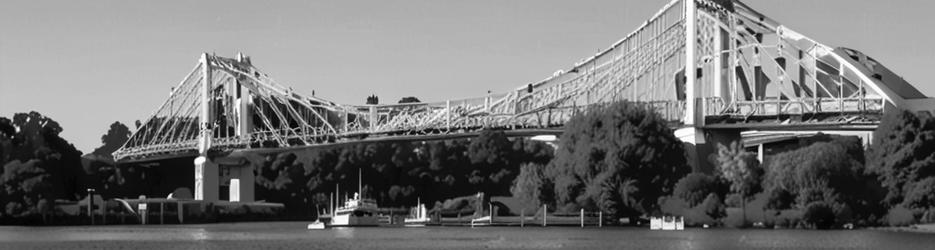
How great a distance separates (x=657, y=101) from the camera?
158000 millimetres

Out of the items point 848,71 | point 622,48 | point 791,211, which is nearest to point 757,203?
point 791,211

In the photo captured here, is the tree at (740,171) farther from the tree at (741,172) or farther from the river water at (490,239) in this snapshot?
the river water at (490,239)

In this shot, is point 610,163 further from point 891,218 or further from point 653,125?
point 891,218

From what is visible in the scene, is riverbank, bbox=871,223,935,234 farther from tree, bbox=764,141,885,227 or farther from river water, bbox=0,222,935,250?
tree, bbox=764,141,885,227

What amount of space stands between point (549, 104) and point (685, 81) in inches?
502

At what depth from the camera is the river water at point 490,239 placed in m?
97.3

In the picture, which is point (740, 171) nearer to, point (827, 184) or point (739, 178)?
point (739, 178)

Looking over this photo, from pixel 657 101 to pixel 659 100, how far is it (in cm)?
116

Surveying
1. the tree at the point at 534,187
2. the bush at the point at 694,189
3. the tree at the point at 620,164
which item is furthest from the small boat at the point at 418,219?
the bush at the point at 694,189

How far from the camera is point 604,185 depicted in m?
130

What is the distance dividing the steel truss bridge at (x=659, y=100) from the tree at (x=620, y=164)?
6.75m

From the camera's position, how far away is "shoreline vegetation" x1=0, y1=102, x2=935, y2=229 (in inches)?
4611

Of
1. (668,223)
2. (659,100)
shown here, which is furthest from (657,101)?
(668,223)

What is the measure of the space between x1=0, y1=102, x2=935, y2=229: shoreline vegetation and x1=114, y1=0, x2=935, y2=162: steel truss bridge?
266 centimetres
